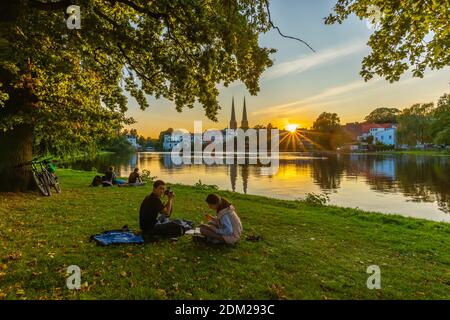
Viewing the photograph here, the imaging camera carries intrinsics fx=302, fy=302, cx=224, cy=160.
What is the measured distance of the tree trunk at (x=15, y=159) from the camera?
1397 centimetres

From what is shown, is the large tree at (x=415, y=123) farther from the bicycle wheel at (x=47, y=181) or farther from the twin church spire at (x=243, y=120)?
the bicycle wheel at (x=47, y=181)

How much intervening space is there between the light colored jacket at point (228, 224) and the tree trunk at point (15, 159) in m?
11.7

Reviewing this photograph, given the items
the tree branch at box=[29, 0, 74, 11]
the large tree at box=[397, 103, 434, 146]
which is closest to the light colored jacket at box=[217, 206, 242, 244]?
the tree branch at box=[29, 0, 74, 11]

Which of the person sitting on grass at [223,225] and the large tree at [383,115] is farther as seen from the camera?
the large tree at [383,115]

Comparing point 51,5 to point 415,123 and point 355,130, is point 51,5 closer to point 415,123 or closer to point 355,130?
point 415,123

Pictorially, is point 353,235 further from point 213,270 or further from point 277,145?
point 277,145

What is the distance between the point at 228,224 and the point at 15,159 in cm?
1213

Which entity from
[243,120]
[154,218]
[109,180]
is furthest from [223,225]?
[243,120]

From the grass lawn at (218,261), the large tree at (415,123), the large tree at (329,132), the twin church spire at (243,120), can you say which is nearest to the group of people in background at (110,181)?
the grass lawn at (218,261)

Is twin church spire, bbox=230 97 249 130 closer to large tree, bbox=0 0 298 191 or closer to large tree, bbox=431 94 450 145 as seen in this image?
large tree, bbox=431 94 450 145

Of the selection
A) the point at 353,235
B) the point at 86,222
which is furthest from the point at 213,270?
the point at 353,235

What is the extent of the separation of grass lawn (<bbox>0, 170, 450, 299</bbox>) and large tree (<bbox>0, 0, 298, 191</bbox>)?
4.38m

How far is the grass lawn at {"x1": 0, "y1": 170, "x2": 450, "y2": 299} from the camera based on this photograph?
5.47 m
